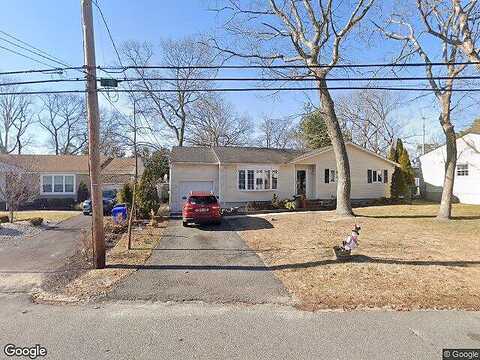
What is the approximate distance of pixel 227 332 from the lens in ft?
15.9

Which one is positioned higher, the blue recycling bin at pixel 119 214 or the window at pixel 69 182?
the window at pixel 69 182

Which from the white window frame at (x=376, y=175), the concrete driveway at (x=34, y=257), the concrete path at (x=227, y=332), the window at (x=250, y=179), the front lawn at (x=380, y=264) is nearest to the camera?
the concrete path at (x=227, y=332)

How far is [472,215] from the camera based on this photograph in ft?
61.0

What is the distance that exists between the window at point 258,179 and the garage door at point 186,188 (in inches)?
88.2

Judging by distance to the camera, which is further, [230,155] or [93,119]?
[230,155]

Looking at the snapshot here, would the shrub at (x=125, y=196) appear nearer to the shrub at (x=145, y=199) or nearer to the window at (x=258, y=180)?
the shrub at (x=145, y=199)

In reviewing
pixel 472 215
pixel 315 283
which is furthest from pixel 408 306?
pixel 472 215

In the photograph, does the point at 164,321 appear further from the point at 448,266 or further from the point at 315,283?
the point at 448,266

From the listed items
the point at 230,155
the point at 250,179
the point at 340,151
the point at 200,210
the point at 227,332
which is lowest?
the point at 227,332

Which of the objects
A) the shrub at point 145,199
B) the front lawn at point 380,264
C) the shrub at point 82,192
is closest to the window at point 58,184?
the shrub at point 82,192

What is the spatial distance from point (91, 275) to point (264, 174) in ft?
56.3

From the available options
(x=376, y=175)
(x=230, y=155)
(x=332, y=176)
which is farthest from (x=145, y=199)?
(x=376, y=175)

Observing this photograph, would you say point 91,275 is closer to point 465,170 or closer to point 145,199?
point 145,199

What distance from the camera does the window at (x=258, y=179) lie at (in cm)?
2338
